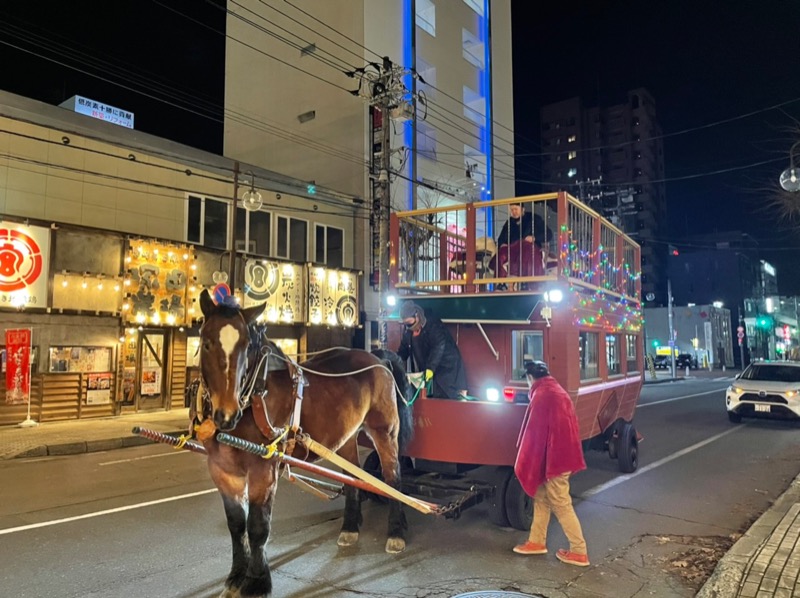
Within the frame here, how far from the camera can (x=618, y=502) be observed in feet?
23.1

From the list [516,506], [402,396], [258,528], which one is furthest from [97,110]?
[516,506]

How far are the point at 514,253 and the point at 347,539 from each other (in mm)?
4140

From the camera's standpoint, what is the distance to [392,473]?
5.53 meters

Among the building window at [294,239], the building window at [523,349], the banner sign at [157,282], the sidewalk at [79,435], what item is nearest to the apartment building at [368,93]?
the building window at [294,239]

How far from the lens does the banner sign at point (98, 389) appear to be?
A: 600 inches

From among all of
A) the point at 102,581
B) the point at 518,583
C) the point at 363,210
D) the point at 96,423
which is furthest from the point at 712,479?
the point at 363,210

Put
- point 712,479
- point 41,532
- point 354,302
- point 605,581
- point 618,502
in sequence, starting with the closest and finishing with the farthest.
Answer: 1. point 605,581
2. point 41,532
3. point 618,502
4. point 712,479
5. point 354,302

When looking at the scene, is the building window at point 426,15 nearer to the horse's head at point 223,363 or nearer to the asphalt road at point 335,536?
the asphalt road at point 335,536

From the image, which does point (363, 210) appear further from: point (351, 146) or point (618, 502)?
point (618, 502)

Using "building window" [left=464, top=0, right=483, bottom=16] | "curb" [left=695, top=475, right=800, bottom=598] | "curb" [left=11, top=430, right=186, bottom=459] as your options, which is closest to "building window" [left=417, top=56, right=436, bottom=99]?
"building window" [left=464, top=0, right=483, bottom=16]

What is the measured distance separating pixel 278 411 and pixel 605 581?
3.09 meters

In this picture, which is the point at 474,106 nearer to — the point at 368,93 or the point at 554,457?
the point at 368,93

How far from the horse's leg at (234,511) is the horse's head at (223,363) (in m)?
0.50

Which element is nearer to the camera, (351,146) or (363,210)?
(363,210)
